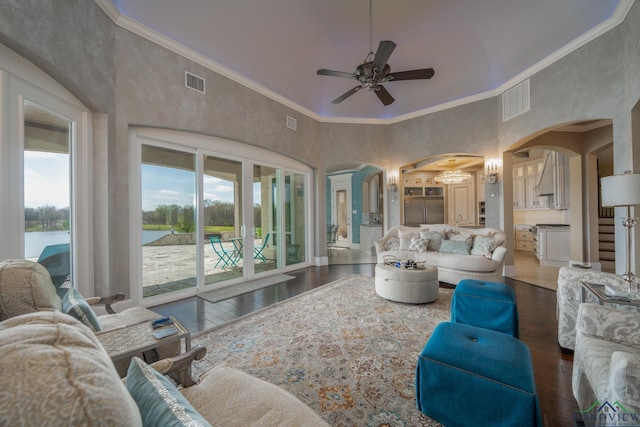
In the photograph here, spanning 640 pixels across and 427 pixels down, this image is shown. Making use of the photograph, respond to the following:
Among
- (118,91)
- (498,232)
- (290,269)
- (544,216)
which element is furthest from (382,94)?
(544,216)

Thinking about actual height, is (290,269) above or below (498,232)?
below

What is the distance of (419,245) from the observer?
206 inches

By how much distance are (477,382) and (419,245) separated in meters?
3.96

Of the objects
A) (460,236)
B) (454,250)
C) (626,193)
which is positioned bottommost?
(454,250)

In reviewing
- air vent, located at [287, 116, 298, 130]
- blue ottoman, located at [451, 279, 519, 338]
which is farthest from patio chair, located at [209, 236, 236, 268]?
blue ottoman, located at [451, 279, 519, 338]

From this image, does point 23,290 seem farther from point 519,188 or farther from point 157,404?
point 519,188

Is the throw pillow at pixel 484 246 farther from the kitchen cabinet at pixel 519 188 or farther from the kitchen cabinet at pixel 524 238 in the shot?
the kitchen cabinet at pixel 519 188

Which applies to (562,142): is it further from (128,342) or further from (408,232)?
(128,342)

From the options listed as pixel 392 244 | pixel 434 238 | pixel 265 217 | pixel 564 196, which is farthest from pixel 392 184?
pixel 564 196

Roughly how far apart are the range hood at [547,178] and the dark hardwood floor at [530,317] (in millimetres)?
3638

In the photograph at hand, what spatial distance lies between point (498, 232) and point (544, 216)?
169 inches

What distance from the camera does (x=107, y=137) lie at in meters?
3.10

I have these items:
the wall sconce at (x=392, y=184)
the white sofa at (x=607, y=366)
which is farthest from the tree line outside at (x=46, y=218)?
the wall sconce at (x=392, y=184)

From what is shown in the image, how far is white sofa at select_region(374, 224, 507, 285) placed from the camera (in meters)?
4.29
